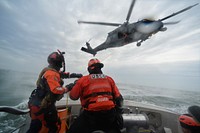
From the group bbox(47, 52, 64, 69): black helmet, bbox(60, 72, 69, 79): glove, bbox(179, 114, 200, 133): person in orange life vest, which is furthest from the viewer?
bbox(60, 72, 69, 79): glove

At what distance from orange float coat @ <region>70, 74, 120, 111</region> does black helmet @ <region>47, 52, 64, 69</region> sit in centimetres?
95

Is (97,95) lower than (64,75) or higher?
lower

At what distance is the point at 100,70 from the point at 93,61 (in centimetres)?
24

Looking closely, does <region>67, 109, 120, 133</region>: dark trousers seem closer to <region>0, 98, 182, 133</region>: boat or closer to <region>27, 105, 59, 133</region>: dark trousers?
<region>27, 105, 59, 133</region>: dark trousers

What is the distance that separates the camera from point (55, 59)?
2.63 m

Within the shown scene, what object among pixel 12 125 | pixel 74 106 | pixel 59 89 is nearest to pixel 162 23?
pixel 74 106

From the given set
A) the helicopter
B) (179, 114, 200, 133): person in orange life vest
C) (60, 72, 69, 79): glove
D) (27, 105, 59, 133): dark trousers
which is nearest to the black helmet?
(60, 72, 69, 79): glove

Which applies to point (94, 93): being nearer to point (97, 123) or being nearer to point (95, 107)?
point (95, 107)

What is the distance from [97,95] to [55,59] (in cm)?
139

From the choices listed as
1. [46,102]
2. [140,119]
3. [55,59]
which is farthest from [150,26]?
[46,102]

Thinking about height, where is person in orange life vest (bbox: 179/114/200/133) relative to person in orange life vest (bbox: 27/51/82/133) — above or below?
below

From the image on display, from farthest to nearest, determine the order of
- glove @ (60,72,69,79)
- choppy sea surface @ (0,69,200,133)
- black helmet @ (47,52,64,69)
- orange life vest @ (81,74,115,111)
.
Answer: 1. choppy sea surface @ (0,69,200,133)
2. glove @ (60,72,69,79)
3. black helmet @ (47,52,64,69)
4. orange life vest @ (81,74,115,111)

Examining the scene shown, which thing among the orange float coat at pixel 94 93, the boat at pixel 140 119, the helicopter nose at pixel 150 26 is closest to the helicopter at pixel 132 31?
the helicopter nose at pixel 150 26

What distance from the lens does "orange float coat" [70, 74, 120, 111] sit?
189cm
